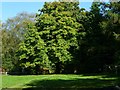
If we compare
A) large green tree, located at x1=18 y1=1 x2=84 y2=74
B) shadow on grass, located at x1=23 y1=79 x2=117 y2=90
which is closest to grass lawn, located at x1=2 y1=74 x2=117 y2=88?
shadow on grass, located at x1=23 y1=79 x2=117 y2=90

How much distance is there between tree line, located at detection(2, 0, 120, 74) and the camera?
36.2m

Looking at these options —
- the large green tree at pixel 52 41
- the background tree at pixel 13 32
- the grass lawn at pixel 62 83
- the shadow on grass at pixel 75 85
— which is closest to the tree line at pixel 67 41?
the large green tree at pixel 52 41

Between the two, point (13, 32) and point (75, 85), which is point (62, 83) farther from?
point (13, 32)

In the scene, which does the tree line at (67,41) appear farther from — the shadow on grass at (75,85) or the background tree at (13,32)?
the shadow on grass at (75,85)

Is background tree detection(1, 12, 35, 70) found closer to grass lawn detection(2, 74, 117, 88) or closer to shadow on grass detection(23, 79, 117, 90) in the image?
grass lawn detection(2, 74, 117, 88)

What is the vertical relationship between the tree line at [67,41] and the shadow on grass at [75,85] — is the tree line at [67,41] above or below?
above

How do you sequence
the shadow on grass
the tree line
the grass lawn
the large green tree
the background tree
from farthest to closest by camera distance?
the background tree < the large green tree < the tree line < the grass lawn < the shadow on grass

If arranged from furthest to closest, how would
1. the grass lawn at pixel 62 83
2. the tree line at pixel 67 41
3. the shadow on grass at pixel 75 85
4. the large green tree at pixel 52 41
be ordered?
the large green tree at pixel 52 41 < the tree line at pixel 67 41 < the grass lawn at pixel 62 83 < the shadow on grass at pixel 75 85

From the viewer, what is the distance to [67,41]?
123 ft

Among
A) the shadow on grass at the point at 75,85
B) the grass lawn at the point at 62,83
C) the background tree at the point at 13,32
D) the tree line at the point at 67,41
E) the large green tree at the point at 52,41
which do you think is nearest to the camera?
the shadow on grass at the point at 75,85

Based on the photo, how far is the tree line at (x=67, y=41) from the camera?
3622 centimetres

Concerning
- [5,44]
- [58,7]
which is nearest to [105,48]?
[58,7]

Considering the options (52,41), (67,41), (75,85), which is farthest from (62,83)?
(67,41)

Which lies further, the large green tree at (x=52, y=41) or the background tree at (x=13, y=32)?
the background tree at (x=13, y=32)
